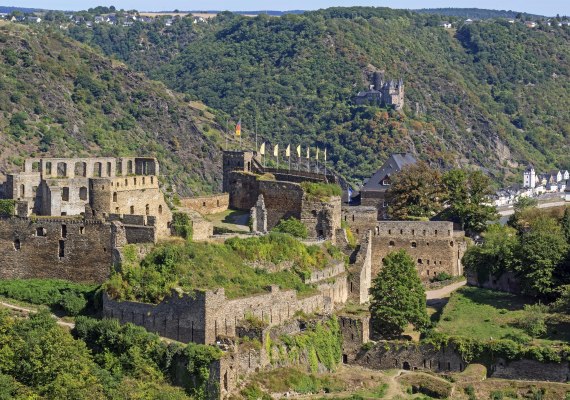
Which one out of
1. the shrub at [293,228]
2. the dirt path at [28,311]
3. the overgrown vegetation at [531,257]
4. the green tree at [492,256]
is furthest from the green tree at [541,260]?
the dirt path at [28,311]

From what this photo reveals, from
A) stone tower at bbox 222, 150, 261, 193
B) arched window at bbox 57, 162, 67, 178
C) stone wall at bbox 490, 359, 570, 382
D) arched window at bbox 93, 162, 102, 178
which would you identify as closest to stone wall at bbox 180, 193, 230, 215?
stone tower at bbox 222, 150, 261, 193

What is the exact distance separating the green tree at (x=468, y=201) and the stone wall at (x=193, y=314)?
22111mm

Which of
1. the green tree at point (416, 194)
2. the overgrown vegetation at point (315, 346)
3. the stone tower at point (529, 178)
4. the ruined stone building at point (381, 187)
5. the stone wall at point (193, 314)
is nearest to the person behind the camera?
the stone wall at point (193, 314)

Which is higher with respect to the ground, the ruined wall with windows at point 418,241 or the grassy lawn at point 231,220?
the grassy lawn at point 231,220

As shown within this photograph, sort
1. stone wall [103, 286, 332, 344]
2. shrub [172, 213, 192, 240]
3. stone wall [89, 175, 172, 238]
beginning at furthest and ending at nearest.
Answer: stone wall [89, 175, 172, 238]
shrub [172, 213, 192, 240]
stone wall [103, 286, 332, 344]

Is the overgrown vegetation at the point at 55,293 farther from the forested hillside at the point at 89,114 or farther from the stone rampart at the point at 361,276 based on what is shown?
the forested hillside at the point at 89,114

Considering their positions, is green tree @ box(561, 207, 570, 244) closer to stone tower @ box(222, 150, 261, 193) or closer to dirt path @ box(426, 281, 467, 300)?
dirt path @ box(426, 281, 467, 300)

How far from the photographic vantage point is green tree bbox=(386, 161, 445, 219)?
296 feet

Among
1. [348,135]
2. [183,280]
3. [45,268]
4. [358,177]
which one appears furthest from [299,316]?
[348,135]

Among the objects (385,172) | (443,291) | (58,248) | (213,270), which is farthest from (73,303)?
(385,172)

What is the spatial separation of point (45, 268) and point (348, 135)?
124511mm

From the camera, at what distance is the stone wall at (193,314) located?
219 feet

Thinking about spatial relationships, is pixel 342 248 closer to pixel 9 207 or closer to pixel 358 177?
pixel 9 207

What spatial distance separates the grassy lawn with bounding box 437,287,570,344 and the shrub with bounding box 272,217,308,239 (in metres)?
8.63
